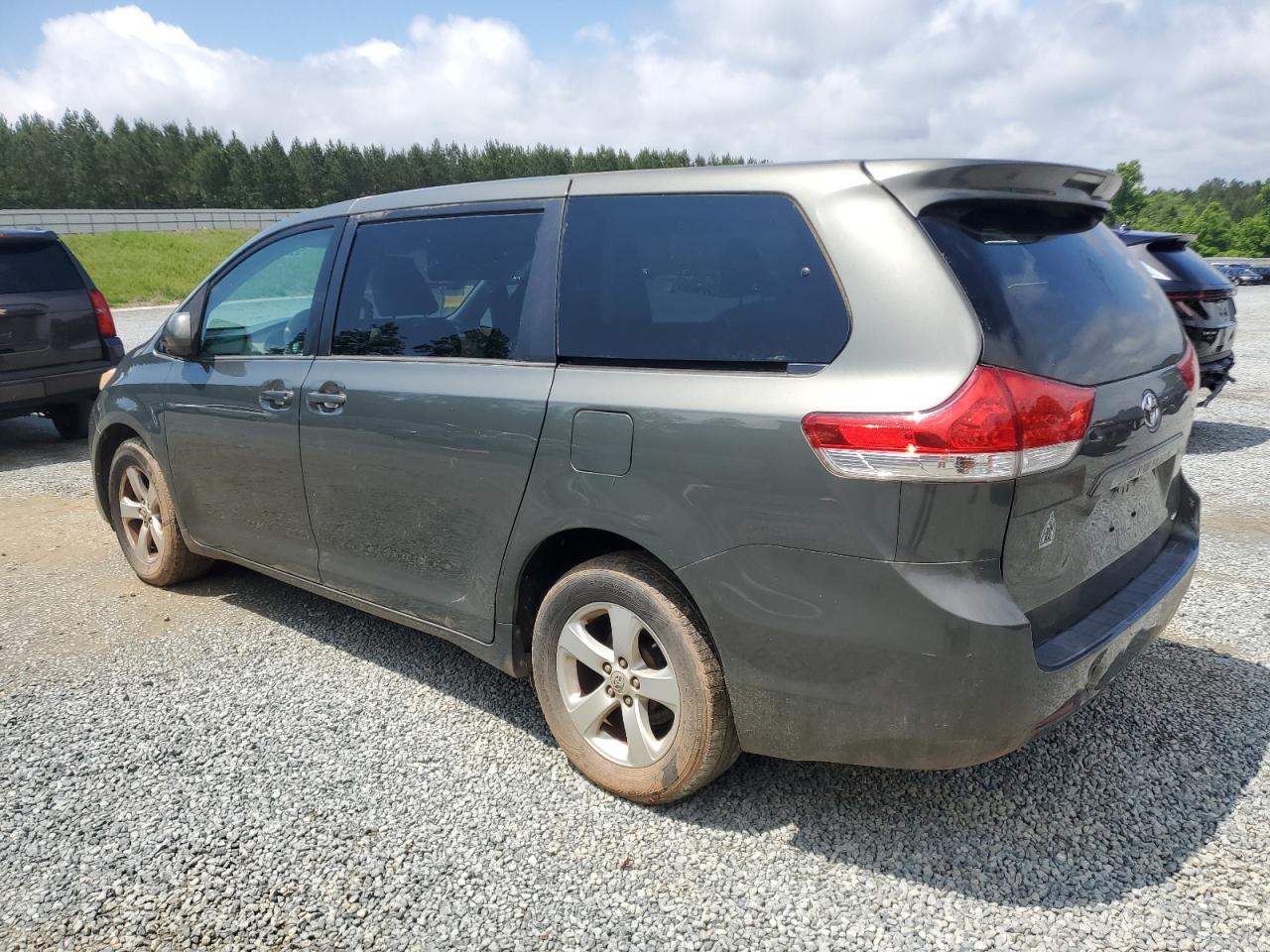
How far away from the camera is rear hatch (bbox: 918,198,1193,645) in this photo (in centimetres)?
224

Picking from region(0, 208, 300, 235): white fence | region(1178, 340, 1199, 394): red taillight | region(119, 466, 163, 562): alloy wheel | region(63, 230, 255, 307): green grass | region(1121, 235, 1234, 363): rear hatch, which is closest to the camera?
region(1178, 340, 1199, 394): red taillight


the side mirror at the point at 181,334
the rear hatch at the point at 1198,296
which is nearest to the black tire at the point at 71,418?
the side mirror at the point at 181,334

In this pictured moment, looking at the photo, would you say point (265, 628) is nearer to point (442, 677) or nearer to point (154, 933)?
point (442, 677)

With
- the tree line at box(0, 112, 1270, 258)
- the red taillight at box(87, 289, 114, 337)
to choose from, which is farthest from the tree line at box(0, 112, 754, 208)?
the red taillight at box(87, 289, 114, 337)

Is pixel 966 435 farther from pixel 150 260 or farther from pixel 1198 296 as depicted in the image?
pixel 150 260

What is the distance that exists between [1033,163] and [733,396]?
1.08m

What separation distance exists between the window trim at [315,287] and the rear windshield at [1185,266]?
653cm

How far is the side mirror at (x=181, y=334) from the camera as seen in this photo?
166 inches

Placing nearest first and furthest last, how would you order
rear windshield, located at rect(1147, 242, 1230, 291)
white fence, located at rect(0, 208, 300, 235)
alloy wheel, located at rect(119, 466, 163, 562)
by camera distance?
alloy wheel, located at rect(119, 466, 163, 562) < rear windshield, located at rect(1147, 242, 1230, 291) < white fence, located at rect(0, 208, 300, 235)

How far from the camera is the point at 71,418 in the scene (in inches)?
342

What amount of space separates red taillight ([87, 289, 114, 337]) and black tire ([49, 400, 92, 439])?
726mm

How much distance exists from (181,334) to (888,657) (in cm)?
353

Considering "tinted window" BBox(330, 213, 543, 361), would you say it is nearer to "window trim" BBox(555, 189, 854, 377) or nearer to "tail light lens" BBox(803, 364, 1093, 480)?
"window trim" BBox(555, 189, 854, 377)

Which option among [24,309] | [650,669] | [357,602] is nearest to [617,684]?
[650,669]
